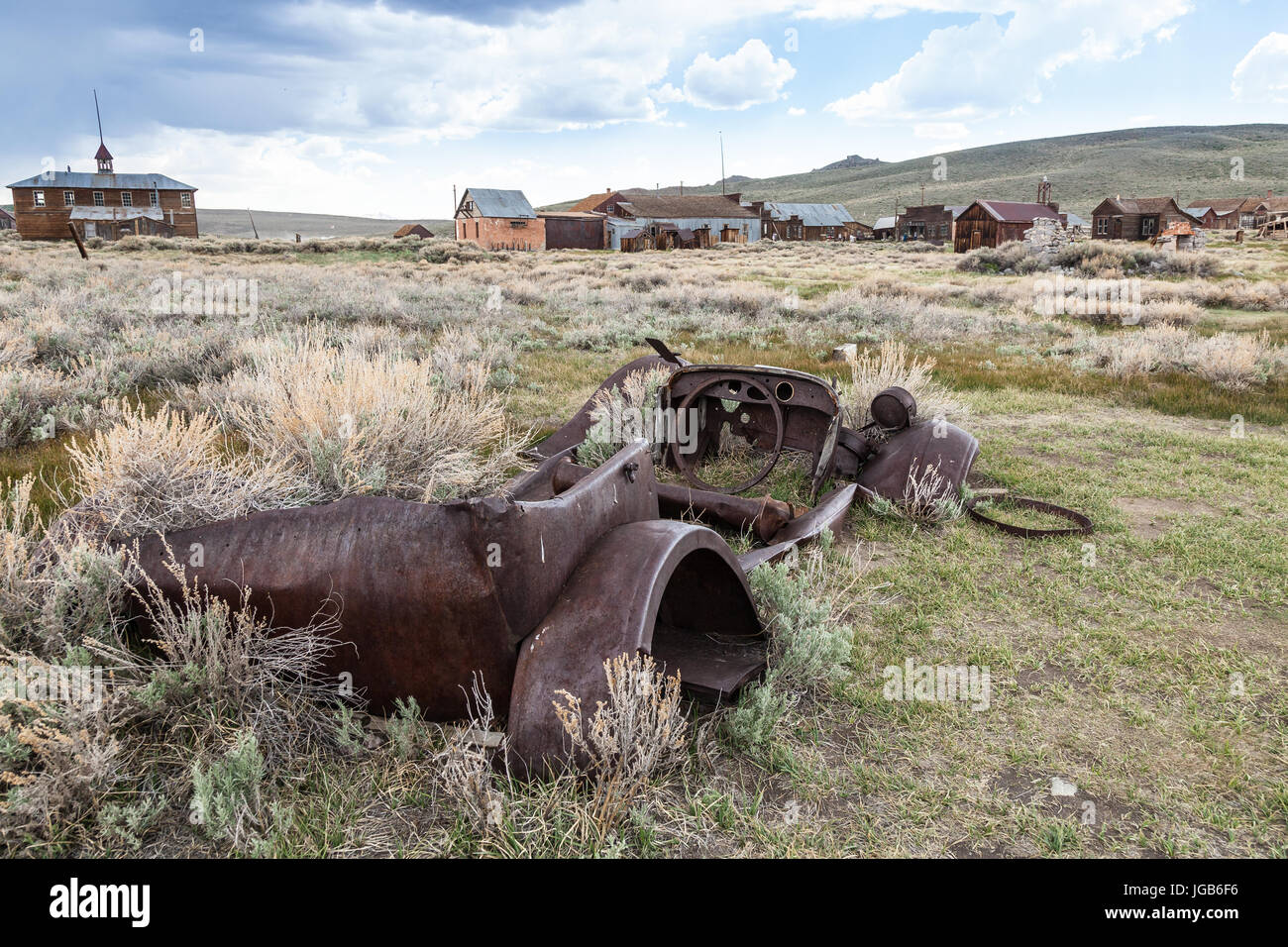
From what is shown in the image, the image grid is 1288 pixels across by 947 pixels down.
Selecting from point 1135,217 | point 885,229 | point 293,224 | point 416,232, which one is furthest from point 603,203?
point 293,224

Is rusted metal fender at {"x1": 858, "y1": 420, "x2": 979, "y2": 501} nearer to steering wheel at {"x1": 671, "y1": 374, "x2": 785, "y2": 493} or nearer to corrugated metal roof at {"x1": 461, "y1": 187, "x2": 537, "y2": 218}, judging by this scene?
steering wheel at {"x1": 671, "y1": 374, "x2": 785, "y2": 493}

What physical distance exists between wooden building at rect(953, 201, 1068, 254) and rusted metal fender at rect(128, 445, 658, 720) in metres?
50.8

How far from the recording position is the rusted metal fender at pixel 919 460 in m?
5.93

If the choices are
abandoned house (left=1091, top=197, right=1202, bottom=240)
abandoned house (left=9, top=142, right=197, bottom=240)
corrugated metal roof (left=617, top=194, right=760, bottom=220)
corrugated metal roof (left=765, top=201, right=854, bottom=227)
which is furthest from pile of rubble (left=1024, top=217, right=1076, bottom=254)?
abandoned house (left=9, top=142, right=197, bottom=240)

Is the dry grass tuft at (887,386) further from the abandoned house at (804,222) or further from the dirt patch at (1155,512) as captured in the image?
the abandoned house at (804,222)

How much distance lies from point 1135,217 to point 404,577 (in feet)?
199

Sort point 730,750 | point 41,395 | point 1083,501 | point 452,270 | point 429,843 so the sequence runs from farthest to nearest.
Result: 1. point 452,270
2. point 41,395
3. point 1083,501
4. point 730,750
5. point 429,843

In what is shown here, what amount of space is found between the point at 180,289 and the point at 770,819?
19.2 meters

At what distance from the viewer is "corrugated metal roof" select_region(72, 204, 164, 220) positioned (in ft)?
171

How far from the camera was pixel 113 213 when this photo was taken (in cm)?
5331

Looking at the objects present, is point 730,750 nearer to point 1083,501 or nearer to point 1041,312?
point 1083,501

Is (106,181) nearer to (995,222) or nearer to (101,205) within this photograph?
(101,205)

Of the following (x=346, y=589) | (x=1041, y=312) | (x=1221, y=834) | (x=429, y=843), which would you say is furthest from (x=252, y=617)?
(x=1041, y=312)

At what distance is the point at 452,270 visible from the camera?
1253 inches
